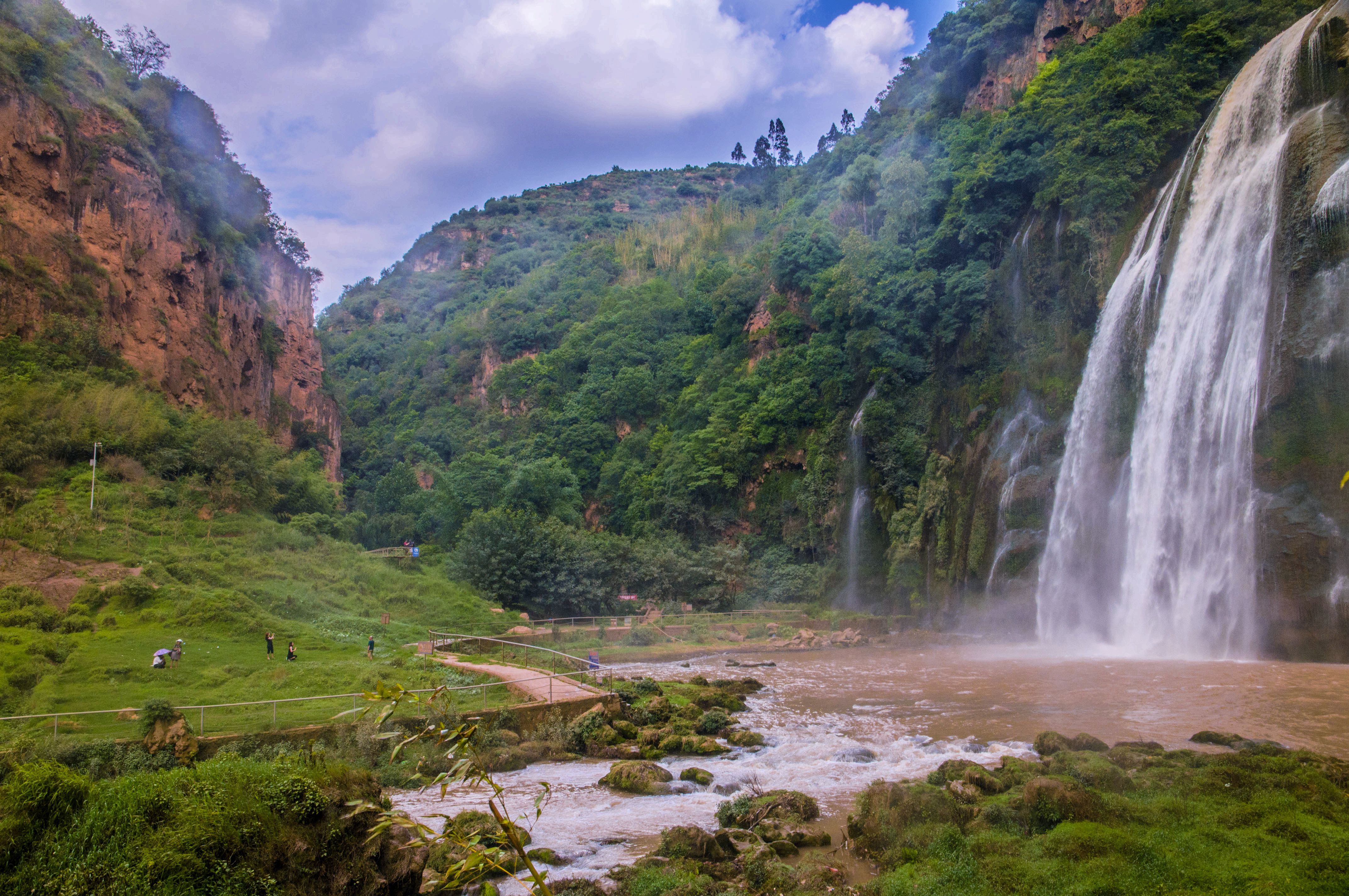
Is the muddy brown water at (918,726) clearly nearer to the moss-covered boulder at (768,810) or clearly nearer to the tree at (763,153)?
the moss-covered boulder at (768,810)

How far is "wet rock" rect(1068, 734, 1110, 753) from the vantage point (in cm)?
1267

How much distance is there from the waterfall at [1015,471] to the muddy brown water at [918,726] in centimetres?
1007

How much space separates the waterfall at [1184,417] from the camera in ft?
75.7

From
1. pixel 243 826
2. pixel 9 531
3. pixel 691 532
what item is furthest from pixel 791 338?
pixel 243 826

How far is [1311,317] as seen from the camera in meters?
21.7

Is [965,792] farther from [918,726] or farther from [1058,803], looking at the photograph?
[918,726]

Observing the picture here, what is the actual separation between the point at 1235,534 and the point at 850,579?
2409cm

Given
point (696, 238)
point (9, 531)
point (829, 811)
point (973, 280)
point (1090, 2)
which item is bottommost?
point (829, 811)

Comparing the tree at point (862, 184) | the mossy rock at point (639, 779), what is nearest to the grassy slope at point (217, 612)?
the mossy rock at point (639, 779)

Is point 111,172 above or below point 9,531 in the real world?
above

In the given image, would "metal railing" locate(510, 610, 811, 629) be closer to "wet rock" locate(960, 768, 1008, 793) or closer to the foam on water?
the foam on water

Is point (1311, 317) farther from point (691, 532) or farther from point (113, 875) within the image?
point (691, 532)

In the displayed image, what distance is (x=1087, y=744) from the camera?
42.2 feet

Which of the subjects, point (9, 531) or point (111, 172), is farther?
point (111, 172)
